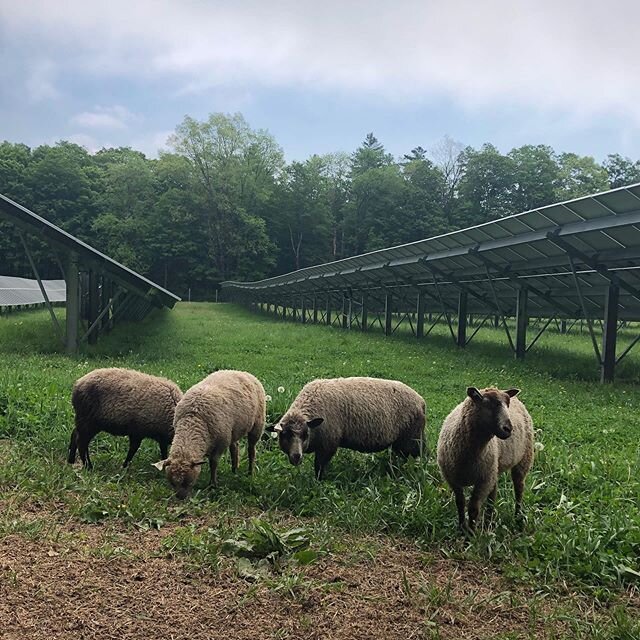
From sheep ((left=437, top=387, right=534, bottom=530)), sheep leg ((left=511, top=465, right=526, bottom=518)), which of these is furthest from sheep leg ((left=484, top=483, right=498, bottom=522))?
sheep leg ((left=511, top=465, right=526, bottom=518))

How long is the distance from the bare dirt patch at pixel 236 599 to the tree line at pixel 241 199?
57856 millimetres

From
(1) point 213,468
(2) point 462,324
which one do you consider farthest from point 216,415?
(2) point 462,324

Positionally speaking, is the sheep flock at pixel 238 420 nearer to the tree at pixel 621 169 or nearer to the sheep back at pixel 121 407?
the sheep back at pixel 121 407

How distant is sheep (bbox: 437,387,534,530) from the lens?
14.9 ft

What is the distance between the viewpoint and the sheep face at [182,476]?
536cm

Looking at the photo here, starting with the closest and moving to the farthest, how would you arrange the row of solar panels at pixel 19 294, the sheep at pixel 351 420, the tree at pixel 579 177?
the sheep at pixel 351 420, the row of solar panels at pixel 19 294, the tree at pixel 579 177

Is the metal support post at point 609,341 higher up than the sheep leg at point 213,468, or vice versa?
the metal support post at point 609,341

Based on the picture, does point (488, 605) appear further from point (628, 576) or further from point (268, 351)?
point (268, 351)

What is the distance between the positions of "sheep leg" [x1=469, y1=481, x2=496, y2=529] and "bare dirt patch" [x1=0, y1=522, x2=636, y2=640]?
0.56 m

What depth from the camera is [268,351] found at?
16.5 meters

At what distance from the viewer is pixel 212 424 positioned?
588 cm

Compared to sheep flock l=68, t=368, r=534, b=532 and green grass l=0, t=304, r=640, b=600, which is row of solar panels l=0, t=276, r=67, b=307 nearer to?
green grass l=0, t=304, r=640, b=600

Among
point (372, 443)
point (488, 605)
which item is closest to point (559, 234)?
point (372, 443)

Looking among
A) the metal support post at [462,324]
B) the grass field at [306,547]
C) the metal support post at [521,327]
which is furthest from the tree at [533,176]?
the grass field at [306,547]
